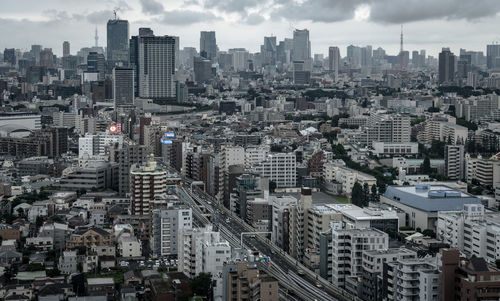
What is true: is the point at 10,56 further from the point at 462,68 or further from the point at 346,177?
the point at 346,177

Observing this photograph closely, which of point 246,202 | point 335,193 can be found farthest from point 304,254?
point 335,193

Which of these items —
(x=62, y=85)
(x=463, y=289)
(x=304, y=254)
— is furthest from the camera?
(x=62, y=85)

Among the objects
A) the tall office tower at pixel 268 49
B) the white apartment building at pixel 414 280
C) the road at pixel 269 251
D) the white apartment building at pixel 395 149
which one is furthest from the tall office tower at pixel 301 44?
the white apartment building at pixel 414 280

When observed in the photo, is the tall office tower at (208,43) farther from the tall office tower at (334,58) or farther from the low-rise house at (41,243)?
the low-rise house at (41,243)

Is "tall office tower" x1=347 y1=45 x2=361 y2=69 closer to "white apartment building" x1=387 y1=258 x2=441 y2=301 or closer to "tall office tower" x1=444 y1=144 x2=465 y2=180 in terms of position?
"tall office tower" x1=444 y1=144 x2=465 y2=180

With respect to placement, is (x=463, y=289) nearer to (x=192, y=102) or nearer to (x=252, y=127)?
(x=252, y=127)

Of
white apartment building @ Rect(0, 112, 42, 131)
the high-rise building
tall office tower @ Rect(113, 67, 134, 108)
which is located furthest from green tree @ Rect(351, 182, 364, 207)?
tall office tower @ Rect(113, 67, 134, 108)
